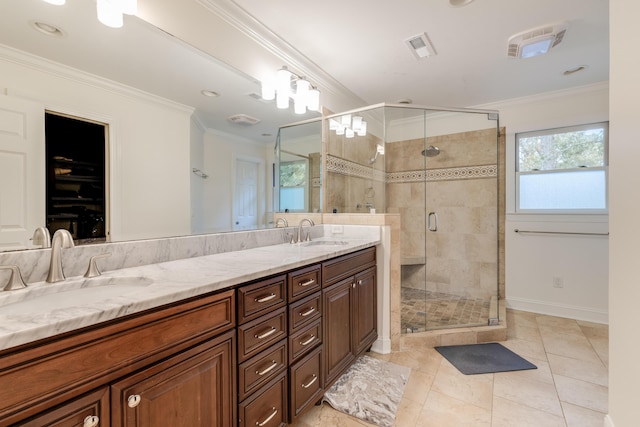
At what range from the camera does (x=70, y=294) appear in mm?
979

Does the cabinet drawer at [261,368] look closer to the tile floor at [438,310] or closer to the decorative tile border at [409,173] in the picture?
the tile floor at [438,310]

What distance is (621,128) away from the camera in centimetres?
125

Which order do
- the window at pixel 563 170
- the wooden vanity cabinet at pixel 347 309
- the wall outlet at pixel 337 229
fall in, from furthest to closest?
the window at pixel 563 170, the wall outlet at pixel 337 229, the wooden vanity cabinet at pixel 347 309

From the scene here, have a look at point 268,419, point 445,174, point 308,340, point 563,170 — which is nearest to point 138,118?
point 308,340

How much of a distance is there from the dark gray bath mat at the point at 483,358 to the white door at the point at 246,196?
1.82 m

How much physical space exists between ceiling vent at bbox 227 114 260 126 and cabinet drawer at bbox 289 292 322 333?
1232mm

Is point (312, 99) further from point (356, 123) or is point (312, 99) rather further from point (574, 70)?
point (574, 70)

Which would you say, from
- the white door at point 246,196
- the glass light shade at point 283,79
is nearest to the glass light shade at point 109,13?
the white door at point 246,196

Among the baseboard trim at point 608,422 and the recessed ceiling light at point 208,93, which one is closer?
the baseboard trim at point 608,422

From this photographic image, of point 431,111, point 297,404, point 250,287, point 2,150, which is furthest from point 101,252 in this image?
point 431,111

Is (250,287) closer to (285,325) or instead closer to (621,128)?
(285,325)

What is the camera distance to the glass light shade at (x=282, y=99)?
2123 millimetres

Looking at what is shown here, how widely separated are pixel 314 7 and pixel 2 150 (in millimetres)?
1737

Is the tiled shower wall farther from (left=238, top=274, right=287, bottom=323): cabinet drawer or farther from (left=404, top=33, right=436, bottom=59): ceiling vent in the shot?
(left=238, top=274, right=287, bottom=323): cabinet drawer
